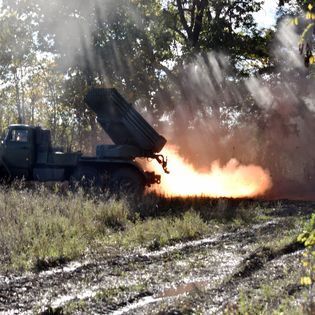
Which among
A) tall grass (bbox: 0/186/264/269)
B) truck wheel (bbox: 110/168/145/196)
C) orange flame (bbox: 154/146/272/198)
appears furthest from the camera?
orange flame (bbox: 154/146/272/198)

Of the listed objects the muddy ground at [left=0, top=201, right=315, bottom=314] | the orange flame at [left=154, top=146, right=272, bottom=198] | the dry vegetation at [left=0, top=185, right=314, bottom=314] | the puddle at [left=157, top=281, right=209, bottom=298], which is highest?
the orange flame at [left=154, top=146, right=272, bottom=198]

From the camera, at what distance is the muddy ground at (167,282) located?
6637mm

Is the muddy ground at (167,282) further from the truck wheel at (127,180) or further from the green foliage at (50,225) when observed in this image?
the truck wheel at (127,180)

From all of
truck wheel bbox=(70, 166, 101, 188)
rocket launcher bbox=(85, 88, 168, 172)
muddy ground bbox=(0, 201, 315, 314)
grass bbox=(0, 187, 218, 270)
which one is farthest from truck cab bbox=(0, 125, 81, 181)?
muddy ground bbox=(0, 201, 315, 314)

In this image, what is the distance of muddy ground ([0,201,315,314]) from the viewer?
6.64 m

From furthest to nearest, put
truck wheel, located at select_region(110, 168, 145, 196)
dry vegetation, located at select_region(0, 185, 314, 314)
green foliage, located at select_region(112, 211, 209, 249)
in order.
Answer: truck wheel, located at select_region(110, 168, 145, 196), green foliage, located at select_region(112, 211, 209, 249), dry vegetation, located at select_region(0, 185, 314, 314)

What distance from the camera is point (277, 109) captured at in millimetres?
32594

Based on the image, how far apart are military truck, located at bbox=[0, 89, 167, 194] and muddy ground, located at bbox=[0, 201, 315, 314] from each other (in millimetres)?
8099

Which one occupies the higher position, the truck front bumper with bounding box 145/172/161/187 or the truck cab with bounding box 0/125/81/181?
the truck cab with bounding box 0/125/81/181

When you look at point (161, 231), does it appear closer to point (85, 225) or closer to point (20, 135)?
point (85, 225)

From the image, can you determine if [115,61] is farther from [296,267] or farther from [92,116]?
[296,267]

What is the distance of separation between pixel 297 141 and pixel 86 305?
88.6 ft

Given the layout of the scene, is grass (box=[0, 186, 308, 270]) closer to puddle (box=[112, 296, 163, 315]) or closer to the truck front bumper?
puddle (box=[112, 296, 163, 315])

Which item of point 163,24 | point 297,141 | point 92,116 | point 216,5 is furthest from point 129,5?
point 297,141
